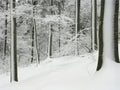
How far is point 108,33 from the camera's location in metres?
6.40

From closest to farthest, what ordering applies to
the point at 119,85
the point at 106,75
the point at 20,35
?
1. the point at 119,85
2. the point at 106,75
3. the point at 20,35

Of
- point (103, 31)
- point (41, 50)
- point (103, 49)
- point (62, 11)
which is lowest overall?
point (41, 50)

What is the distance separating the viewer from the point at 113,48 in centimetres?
636

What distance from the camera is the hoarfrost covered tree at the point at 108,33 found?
636cm

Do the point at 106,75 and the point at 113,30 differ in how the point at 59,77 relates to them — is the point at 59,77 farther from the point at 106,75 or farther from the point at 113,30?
the point at 113,30

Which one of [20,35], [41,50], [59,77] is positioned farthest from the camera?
[41,50]

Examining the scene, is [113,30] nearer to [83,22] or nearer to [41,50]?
[83,22]

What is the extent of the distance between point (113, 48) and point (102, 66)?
0.65 metres

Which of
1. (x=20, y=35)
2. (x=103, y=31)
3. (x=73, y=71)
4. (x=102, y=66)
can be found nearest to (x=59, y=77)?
(x=73, y=71)

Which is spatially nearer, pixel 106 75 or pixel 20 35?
pixel 106 75

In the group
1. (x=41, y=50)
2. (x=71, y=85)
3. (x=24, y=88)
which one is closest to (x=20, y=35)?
(x=41, y=50)

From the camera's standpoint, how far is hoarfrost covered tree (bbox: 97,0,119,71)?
6356mm

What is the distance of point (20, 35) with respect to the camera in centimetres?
2152

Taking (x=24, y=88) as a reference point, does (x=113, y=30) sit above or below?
above
